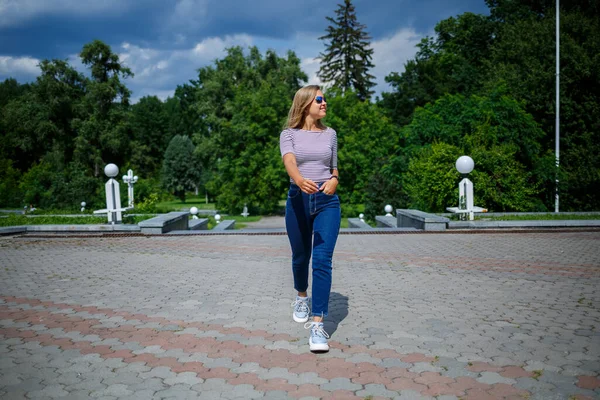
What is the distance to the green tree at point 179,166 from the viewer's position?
6091 centimetres

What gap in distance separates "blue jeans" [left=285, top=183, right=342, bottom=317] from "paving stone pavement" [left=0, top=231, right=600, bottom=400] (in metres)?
0.43

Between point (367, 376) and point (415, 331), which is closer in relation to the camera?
point (367, 376)

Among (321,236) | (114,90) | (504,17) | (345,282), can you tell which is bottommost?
(345,282)

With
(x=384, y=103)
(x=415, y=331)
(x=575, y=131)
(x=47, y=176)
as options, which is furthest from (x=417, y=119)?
(x=384, y=103)

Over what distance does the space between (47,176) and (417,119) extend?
20.5 meters

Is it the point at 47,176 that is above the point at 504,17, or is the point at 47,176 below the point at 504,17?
below

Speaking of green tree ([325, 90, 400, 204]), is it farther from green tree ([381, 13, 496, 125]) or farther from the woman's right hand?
the woman's right hand

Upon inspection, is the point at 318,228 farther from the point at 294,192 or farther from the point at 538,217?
the point at 538,217

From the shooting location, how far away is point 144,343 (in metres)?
3.84

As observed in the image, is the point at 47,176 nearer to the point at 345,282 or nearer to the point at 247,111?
the point at 247,111

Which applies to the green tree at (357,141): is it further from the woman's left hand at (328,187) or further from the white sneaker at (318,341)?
the white sneaker at (318,341)

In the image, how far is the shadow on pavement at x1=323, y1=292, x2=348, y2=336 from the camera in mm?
4234

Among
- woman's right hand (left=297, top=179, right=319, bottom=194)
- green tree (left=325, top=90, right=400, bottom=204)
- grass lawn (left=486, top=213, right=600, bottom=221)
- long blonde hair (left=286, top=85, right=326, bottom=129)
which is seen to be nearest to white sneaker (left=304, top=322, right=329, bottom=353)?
woman's right hand (left=297, top=179, right=319, bottom=194)

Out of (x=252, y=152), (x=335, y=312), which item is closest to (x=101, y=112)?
(x=252, y=152)
